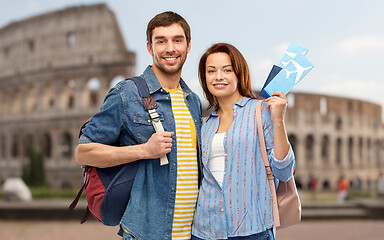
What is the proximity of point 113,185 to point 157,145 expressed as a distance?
0.38 m

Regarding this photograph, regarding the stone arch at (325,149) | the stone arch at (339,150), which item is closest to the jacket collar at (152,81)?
the stone arch at (325,149)

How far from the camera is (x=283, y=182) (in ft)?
8.31

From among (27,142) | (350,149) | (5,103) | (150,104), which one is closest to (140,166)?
(150,104)

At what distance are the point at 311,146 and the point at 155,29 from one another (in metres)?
31.4

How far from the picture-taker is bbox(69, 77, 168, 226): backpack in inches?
94.3

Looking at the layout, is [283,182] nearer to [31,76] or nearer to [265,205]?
[265,205]

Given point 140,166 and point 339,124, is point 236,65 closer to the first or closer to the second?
point 140,166

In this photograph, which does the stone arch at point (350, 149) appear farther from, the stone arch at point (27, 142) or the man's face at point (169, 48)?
the man's face at point (169, 48)

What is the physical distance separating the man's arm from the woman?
0.32 m

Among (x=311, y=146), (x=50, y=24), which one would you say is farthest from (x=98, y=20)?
(x=311, y=146)

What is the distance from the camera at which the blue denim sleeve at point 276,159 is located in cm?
238

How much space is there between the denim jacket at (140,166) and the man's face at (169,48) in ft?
0.74

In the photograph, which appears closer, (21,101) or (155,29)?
(155,29)

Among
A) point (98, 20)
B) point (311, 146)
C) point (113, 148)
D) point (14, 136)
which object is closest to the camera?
point (113, 148)
